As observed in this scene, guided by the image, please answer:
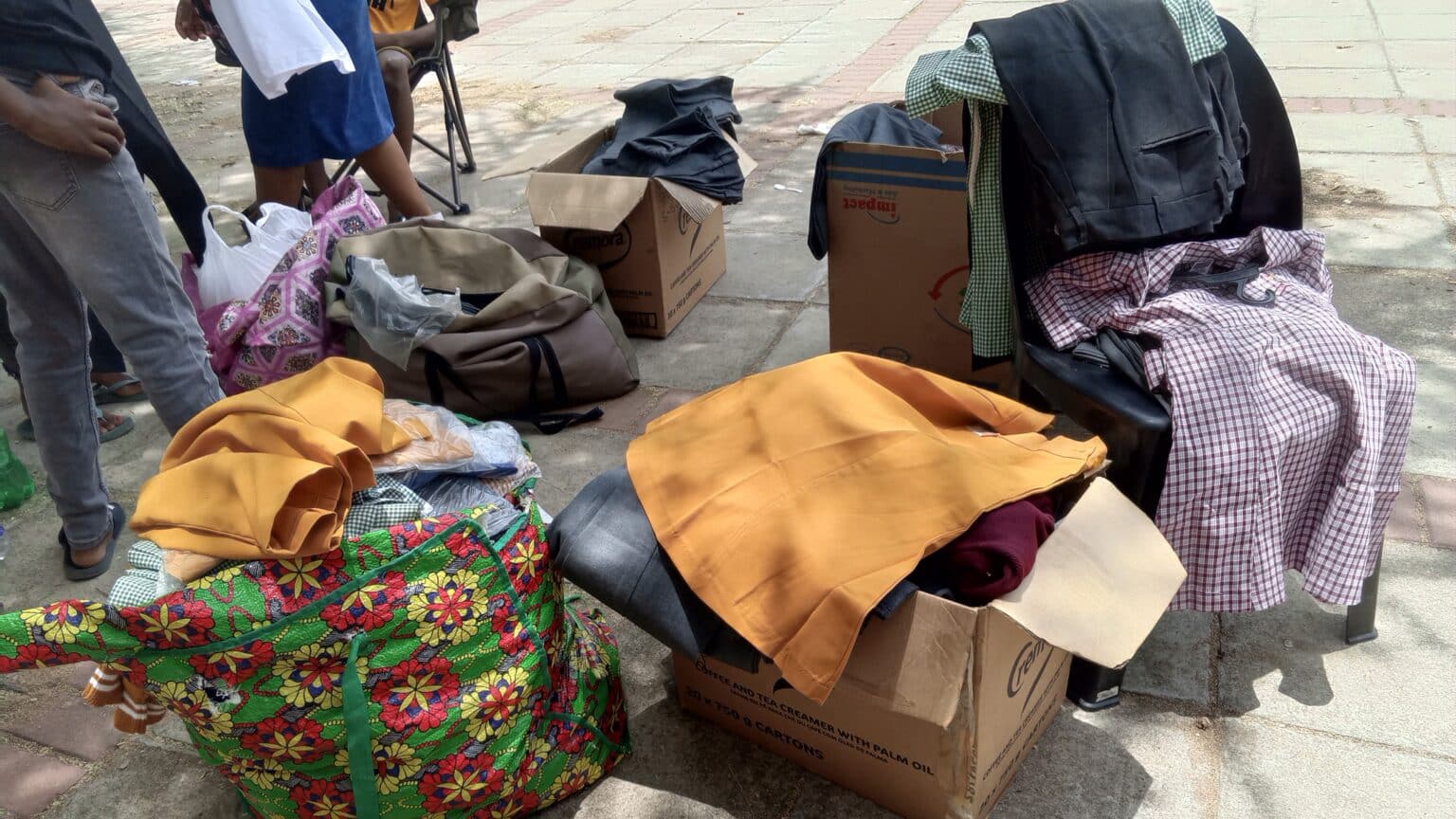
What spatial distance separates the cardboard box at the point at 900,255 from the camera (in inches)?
112

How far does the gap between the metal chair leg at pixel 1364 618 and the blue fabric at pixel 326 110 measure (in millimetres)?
3401

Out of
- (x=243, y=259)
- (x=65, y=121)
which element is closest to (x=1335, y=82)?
(x=243, y=259)

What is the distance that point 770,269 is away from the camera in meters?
4.05

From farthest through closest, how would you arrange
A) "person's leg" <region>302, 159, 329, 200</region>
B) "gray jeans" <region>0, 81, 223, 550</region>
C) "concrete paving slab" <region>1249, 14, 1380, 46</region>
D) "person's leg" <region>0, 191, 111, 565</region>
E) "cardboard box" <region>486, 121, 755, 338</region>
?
"concrete paving slab" <region>1249, 14, 1380, 46</region> < "person's leg" <region>302, 159, 329, 200</region> < "cardboard box" <region>486, 121, 755, 338</region> < "person's leg" <region>0, 191, 111, 565</region> < "gray jeans" <region>0, 81, 223, 550</region>

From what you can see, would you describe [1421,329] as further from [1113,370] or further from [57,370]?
[57,370]

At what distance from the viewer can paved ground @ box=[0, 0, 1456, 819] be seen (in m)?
1.88

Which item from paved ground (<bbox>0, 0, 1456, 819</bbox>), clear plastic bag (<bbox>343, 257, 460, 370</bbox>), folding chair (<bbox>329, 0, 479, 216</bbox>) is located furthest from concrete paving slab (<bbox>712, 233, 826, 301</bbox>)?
folding chair (<bbox>329, 0, 479, 216</bbox>)

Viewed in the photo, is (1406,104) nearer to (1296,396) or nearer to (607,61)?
(1296,396)

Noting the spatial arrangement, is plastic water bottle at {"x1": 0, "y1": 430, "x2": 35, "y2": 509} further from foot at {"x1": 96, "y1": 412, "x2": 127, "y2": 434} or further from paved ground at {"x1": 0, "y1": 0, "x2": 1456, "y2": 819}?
foot at {"x1": 96, "y1": 412, "x2": 127, "y2": 434}

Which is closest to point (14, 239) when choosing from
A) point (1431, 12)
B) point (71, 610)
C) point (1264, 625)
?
point (71, 610)

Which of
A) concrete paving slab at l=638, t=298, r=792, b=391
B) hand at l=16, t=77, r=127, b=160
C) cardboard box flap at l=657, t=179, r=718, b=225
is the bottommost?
concrete paving slab at l=638, t=298, r=792, b=391

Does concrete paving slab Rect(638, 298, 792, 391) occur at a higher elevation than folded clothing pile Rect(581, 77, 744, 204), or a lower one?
lower

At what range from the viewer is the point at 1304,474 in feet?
6.43

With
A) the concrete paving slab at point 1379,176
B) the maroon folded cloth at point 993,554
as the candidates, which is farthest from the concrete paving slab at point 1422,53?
the maroon folded cloth at point 993,554
